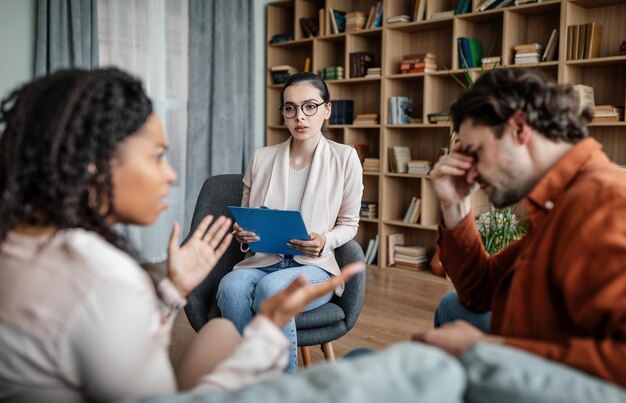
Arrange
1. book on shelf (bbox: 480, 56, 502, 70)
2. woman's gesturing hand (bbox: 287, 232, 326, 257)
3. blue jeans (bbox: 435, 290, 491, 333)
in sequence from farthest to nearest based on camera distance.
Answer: book on shelf (bbox: 480, 56, 502, 70) < woman's gesturing hand (bbox: 287, 232, 326, 257) < blue jeans (bbox: 435, 290, 491, 333)

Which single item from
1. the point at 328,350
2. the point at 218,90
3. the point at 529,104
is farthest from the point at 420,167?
the point at 529,104

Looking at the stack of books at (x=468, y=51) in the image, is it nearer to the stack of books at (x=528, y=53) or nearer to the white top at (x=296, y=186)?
the stack of books at (x=528, y=53)

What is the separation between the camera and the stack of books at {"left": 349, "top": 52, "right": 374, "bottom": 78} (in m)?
4.76

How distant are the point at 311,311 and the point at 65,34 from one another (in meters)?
2.93

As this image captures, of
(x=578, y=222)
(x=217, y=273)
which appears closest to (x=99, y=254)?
(x=578, y=222)

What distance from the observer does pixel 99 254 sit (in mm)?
829

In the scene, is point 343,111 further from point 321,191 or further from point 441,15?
point 321,191

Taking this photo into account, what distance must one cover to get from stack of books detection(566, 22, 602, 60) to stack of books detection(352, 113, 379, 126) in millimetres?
1536

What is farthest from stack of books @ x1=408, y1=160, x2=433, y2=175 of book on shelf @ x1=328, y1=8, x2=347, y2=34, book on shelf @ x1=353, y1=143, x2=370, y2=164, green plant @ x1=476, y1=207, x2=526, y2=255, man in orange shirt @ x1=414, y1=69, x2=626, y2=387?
man in orange shirt @ x1=414, y1=69, x2=626, y2=387

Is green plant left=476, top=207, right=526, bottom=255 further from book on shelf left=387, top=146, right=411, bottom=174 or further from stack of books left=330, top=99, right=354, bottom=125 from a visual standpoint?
stack of books left=330, top=99, right=354, bottom=125

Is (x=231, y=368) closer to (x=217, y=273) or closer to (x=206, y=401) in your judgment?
(x=206, y=401)

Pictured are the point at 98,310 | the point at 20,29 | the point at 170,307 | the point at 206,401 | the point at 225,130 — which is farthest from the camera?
the point at 225,130

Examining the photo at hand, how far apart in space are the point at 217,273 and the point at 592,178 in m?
1.57

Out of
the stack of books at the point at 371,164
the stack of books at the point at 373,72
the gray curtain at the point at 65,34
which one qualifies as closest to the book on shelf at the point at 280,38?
the stack of books at the point at 373,72
